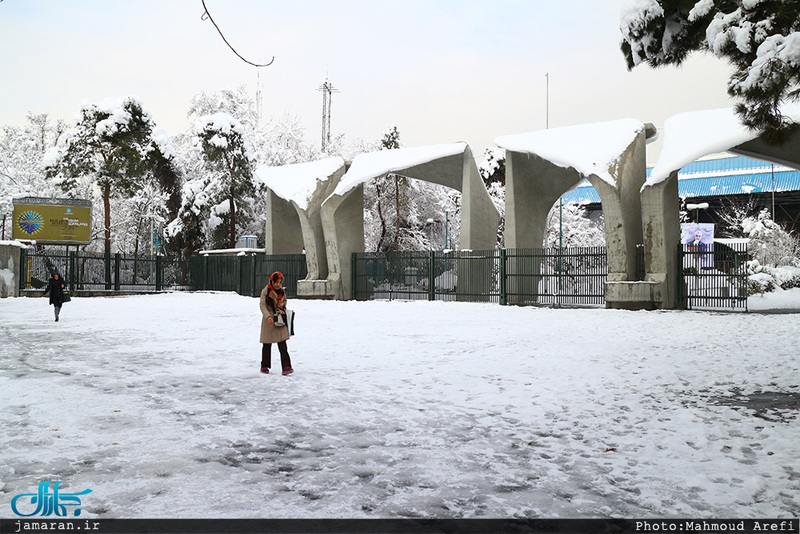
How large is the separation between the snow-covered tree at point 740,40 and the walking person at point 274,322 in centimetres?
539

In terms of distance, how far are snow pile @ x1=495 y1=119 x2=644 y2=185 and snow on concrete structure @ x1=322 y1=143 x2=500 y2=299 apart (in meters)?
2.38

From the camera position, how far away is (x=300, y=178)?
28719mm

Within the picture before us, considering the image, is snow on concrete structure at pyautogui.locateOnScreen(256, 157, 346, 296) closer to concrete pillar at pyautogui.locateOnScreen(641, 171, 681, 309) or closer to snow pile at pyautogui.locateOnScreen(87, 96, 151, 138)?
concrete pillar at pyautogui.locateOnScreen(641, 171, 681, 309)

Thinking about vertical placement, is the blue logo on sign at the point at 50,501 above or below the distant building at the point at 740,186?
below

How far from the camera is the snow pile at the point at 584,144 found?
2041 centimetres

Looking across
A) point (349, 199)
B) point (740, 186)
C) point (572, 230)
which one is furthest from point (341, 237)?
point (740, 186)

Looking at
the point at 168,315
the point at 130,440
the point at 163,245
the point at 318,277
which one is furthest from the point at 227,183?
the point at 130,440

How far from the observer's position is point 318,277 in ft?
92.4

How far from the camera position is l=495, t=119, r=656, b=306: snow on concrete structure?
20.2 metres

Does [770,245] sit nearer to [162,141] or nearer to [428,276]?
[428,276]

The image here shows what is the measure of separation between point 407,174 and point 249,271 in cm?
920

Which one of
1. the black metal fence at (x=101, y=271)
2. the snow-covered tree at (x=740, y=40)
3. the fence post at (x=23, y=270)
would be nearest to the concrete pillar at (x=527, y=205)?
the snow-covered tree at (x=740, y=40)

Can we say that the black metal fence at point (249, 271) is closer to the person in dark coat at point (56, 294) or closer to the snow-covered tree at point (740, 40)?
the person in dark coat at point (56, 294)

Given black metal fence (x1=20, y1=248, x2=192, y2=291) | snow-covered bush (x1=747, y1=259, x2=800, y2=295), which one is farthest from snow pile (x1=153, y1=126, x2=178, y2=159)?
snow-covered bush (x1=747, y1=259, x2=800, y2=295)
